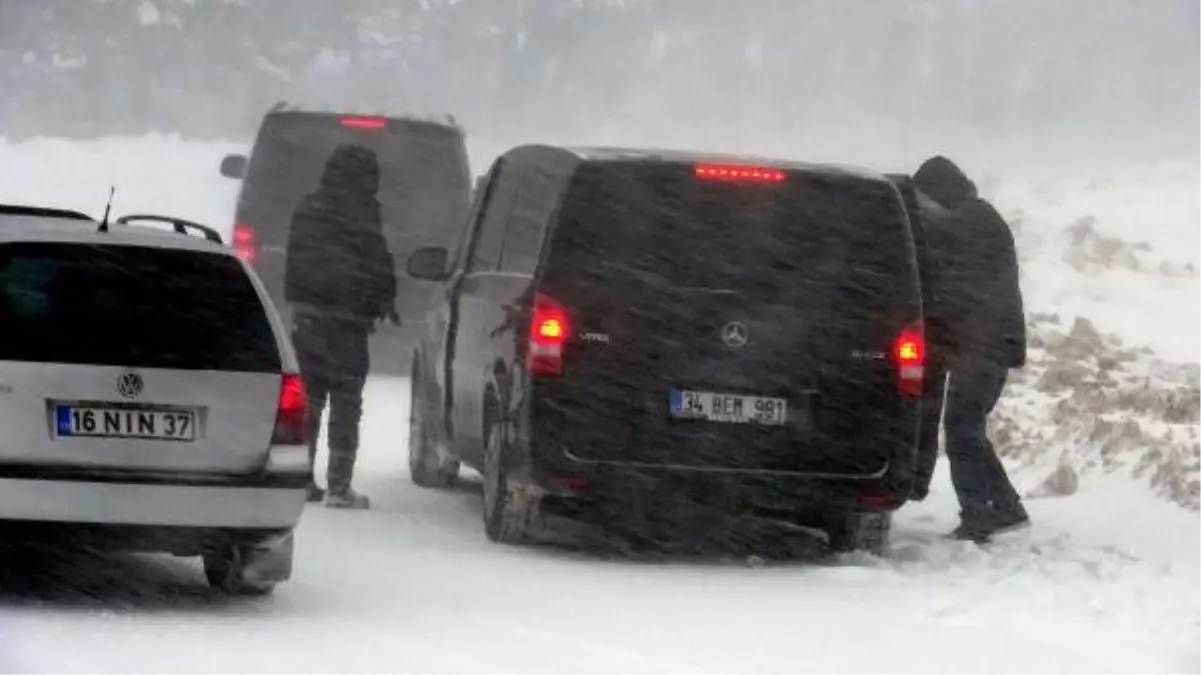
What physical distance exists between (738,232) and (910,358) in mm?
949

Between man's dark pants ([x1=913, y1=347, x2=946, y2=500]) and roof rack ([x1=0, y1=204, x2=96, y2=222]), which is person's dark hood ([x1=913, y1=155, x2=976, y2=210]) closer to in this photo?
man's dark pants ([x1=913, y1=347, x2=946, y2=500])

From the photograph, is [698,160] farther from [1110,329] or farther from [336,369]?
[1110,329]

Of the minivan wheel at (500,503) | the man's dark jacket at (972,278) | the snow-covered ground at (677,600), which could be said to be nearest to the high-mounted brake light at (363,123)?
the snow-covered ground at (677,600)

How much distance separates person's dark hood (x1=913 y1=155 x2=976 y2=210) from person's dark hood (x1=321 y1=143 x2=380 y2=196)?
291 cm

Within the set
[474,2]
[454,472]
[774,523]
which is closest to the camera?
[774,523]

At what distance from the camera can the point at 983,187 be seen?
42219 millimetres

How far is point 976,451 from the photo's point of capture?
12406 mm

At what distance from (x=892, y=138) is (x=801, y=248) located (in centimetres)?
5339

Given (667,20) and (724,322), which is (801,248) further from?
(667,20)

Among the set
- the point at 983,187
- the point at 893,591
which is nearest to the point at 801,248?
the point at 893,591

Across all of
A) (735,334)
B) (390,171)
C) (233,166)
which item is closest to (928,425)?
(735,334)

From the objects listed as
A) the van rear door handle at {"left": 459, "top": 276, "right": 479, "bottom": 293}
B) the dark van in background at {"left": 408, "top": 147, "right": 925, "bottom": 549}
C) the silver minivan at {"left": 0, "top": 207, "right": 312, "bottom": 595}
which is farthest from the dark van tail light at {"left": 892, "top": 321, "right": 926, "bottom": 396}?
the silver minivan at {"left": 0, "top": 207, "right": 312, "bottom": 595}

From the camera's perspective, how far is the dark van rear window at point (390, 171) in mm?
18594

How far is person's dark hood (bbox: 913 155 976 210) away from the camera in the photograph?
40.3 ft
